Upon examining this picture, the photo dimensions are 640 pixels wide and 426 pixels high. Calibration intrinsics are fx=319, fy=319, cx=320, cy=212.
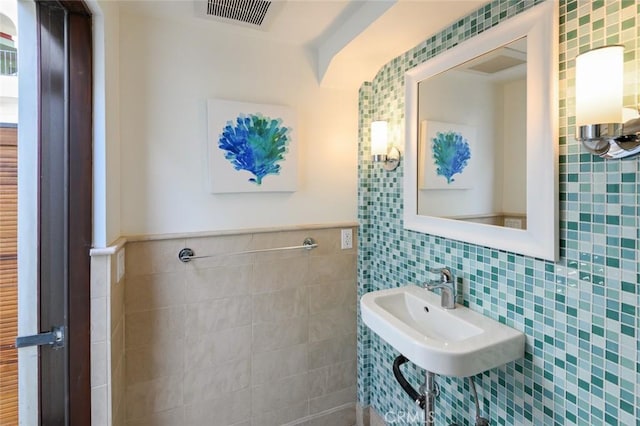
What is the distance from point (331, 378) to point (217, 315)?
34.1 inches

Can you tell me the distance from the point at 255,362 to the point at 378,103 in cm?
173

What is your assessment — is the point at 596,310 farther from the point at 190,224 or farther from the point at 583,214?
the point at 190,224

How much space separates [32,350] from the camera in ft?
3.83

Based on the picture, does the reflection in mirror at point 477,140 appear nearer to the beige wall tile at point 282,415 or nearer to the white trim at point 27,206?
the beige wall tile at point 282,415

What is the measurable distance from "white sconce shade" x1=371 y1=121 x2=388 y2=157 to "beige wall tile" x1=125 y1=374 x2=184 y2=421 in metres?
1.64

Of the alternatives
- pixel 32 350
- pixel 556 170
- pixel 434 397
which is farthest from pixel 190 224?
pixel 556 170

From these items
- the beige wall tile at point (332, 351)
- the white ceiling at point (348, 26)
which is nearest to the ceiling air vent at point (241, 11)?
the white ceiling at point (348, 26)

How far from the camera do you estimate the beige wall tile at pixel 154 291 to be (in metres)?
1.60

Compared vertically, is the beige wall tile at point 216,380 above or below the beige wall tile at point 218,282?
below

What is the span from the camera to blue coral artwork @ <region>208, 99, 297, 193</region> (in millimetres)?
1707

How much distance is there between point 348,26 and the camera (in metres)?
1.61

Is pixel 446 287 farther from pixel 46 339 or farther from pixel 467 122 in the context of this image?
pixel 46 339

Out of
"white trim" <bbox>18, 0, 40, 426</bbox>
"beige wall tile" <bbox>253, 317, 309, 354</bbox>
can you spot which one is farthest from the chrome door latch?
"beige wall tile" <bbox>253, 317, 309, 354</bbox>

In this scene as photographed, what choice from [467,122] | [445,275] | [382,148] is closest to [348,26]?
[382,148]
